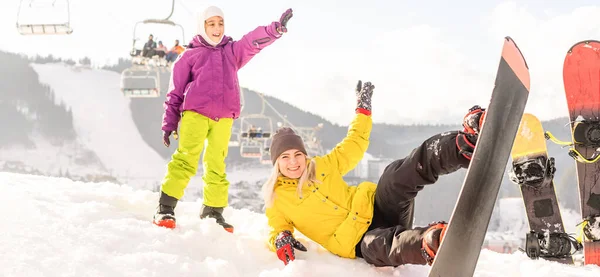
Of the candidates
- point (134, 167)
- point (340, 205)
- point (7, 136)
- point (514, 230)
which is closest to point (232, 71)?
point (340, 205)

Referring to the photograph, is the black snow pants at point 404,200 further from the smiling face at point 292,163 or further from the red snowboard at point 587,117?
the red snowboard at point 587,117

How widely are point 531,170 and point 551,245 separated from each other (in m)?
0.67

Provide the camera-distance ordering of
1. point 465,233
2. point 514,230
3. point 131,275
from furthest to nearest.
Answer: point 514,230 < point 131,275 < point 465,233

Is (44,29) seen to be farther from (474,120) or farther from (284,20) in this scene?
(474,120)

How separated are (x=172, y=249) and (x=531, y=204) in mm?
2185

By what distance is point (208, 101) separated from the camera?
3.25 metres

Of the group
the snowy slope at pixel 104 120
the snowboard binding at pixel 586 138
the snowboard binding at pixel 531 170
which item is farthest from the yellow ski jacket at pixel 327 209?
the snowy slope at pixel 104 120

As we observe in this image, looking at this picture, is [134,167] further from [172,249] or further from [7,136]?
[172,249]

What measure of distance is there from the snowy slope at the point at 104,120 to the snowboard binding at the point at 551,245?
2037 inches

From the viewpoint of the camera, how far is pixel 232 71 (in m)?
3.42

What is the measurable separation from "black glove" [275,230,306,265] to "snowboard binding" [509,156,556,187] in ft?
3.84

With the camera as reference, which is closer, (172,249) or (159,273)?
(159,273)

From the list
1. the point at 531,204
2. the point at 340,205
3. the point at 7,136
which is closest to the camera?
the point at 340,205

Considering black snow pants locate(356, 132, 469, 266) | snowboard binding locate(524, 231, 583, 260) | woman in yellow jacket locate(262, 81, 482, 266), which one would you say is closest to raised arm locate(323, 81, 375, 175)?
woman in yellow jacket locate(262, 81, 482, 266)
